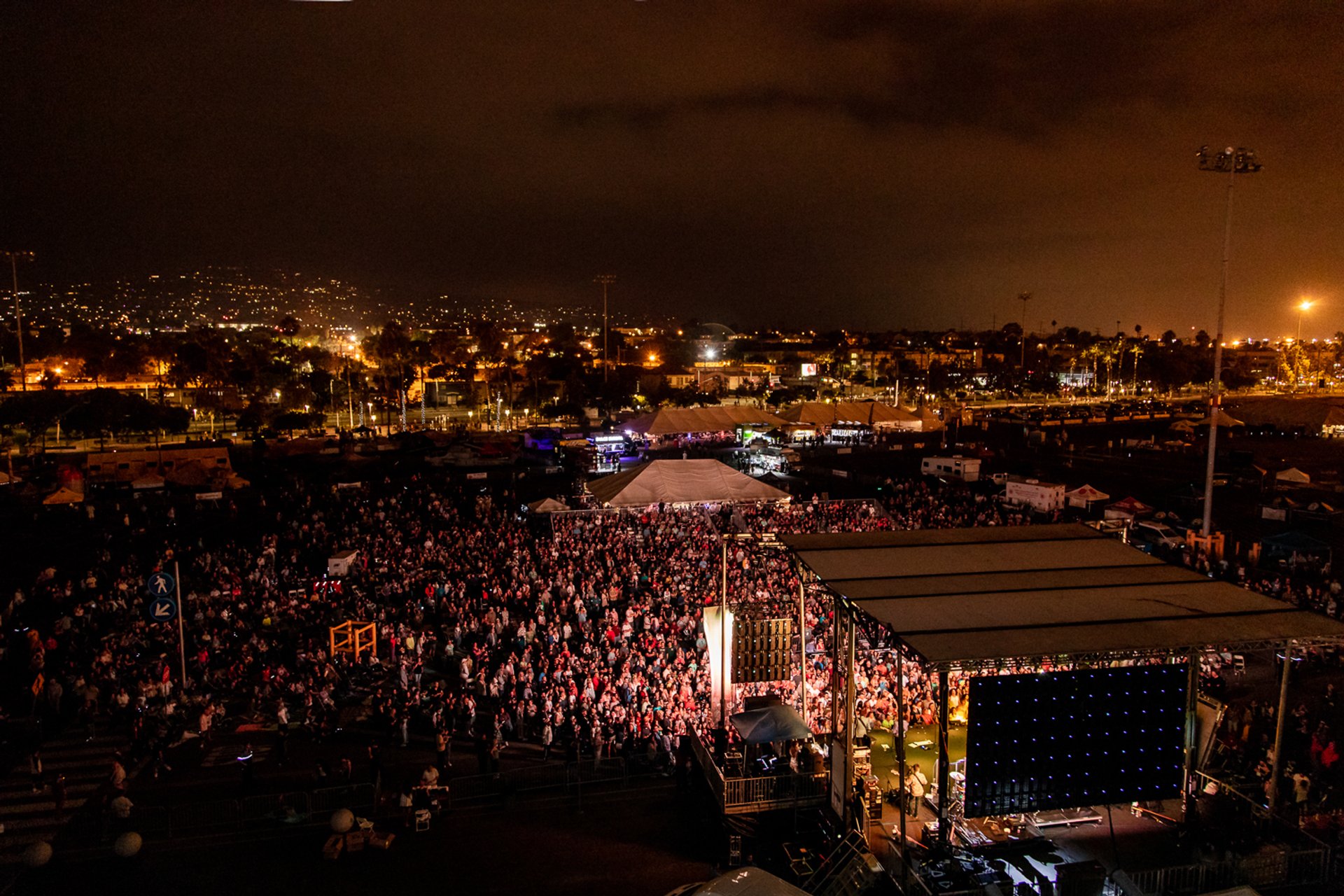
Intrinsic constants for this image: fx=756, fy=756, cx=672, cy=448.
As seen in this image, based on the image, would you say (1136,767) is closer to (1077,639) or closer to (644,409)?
(1077,639)

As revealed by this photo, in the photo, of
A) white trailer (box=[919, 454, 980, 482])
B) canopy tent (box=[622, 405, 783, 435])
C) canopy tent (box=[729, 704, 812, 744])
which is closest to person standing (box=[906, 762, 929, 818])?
canopy tent (box=[729, 704, 812, 744])

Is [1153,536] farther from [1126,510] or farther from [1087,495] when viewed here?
[1087,495]

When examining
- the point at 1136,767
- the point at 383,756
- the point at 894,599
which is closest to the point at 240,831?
the point at 383,756

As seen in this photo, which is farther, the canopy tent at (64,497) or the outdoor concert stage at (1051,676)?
the canopy tent at (64,497)

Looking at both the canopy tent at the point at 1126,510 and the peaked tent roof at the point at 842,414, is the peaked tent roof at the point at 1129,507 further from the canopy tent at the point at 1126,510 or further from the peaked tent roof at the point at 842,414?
the peaked tent roof at the point at 842,414

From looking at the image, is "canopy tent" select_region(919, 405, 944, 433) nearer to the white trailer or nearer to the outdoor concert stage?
the white trailer

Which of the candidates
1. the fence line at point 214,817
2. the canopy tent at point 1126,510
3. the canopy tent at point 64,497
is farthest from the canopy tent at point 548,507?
the canopy tent at point 64,497
